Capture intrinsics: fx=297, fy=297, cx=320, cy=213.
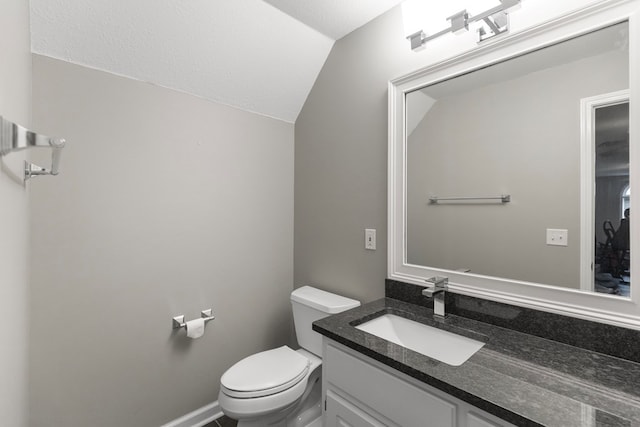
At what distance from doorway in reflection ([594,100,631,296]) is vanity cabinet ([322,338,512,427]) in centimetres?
65

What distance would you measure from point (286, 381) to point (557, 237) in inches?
51.1

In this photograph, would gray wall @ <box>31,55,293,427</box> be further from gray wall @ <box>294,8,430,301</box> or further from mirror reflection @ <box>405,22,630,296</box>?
mirror reflection @ <box>405,22,630,296</box>

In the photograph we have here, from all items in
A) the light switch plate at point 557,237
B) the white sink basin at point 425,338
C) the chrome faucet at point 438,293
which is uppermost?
the light switch plate at point 557,237

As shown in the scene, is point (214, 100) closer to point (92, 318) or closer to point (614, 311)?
point (92, 318)

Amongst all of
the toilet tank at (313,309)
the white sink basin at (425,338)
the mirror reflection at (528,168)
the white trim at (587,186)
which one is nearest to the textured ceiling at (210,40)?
the mirror reflection at (528,168)

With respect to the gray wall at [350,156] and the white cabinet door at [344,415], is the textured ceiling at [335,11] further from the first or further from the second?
the white cabinet door at [344,415]

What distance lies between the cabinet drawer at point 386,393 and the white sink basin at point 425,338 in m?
0.19

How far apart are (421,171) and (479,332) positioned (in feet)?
2.54

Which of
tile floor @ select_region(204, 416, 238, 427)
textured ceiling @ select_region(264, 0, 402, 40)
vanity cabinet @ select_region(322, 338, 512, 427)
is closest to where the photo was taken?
vanity cabinet @ select_region(322, 338, 512, 427)

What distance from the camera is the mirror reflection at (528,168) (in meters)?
0.99

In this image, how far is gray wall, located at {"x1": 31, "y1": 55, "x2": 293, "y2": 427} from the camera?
1317mm

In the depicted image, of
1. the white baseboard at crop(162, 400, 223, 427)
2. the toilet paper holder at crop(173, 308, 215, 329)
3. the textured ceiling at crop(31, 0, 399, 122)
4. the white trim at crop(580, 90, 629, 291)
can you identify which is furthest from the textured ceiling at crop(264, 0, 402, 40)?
the white baseboard at crop(162, 400, 223, 427)

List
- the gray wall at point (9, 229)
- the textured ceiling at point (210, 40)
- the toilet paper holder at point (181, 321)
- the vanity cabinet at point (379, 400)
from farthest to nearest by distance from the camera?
the toilet paper holder at point (181, 321) < the textured ceiling at point (210, 40) < the vanity cabinet at point (379, 400) < the gray wall at point (9, 229)

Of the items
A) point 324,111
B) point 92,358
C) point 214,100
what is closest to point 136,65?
point 214,100
